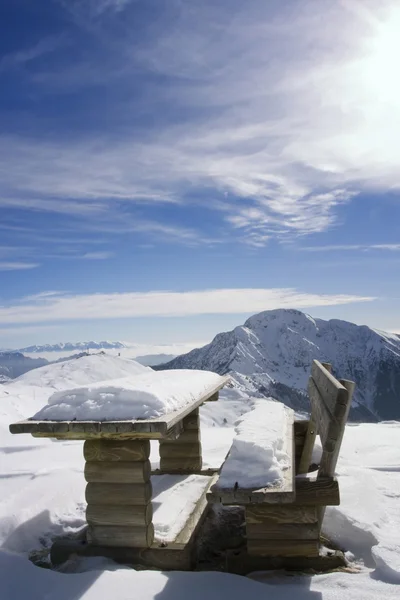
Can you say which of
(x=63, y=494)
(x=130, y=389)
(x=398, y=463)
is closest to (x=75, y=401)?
(x=130, y=389)

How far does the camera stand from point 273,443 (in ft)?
13.7

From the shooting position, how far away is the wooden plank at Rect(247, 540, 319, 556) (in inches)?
164

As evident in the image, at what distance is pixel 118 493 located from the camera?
4.54 metres

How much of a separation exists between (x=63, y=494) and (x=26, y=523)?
880 mm

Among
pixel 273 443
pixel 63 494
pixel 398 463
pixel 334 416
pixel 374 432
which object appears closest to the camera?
pixel 334 416

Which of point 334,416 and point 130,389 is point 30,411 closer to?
point 130,389

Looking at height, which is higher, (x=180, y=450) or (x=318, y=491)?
(x=318, y=491)

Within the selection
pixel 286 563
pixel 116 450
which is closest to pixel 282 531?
pixel 286 563

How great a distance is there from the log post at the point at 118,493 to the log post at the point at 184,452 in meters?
2.68

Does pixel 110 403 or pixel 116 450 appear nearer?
pixel 110 403

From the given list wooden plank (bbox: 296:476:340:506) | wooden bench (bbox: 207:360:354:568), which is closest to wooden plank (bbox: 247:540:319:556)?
wooden bench (bbox: 207:360:354:568)

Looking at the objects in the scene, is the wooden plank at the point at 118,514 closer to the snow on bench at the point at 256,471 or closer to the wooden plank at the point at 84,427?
the wooden plank at the point at 84,427

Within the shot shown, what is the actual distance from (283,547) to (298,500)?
0.54m

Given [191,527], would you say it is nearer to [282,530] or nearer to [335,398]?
[282,530]
